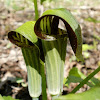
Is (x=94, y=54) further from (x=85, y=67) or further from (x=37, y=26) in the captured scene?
(x=37, y=26)

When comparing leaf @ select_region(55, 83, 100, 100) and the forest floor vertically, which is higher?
leaf @ select_region(55, 83, 100, 100)

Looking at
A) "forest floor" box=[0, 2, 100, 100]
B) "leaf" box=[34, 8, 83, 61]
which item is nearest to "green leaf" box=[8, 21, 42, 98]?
"leaf" box=[34, 8, 83, 61]

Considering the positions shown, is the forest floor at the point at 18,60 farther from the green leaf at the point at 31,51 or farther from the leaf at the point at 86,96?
the leaf at the point at 86,96

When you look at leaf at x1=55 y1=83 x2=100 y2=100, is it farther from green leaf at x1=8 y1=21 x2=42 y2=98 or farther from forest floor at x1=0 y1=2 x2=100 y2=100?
forest floor at x1=0 y1=2 x2=100 y2=100

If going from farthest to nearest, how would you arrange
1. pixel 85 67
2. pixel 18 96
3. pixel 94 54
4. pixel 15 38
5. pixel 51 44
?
pixel 94 54
pixel 85 67
pixel 18 96
pixel 15 38
pixel 51 44

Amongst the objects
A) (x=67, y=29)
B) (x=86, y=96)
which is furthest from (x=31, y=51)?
(x=86, y=96)

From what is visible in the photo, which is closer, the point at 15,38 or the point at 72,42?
the point at 72,42

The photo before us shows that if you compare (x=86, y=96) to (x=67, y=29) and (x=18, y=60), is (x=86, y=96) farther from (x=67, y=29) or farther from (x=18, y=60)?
(x=18, y=60)

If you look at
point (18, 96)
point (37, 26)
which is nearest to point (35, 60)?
point (37, 26)
